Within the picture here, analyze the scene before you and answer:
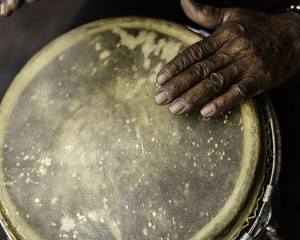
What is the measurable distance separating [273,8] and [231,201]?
97cm

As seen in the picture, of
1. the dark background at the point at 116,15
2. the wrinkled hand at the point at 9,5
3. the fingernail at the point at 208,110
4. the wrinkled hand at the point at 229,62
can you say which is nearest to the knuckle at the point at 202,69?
the wrinkled hand at the point at 229,62

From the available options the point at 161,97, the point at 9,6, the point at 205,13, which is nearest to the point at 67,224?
the point at 161,97

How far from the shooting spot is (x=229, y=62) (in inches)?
39.8

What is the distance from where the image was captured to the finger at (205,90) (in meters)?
0.90

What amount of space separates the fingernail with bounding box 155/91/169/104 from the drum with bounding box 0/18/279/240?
0.14 feet

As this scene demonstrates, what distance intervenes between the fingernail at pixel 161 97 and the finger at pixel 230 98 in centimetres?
10

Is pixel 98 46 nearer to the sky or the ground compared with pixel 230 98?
nearer to the sky

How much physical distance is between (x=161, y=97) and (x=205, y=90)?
4.9 inches

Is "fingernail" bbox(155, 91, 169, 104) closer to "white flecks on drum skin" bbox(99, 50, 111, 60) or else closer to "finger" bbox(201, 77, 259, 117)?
"finger" bbox(201, 77, 259, 117)

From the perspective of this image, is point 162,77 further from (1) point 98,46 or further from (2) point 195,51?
(1) point 98,46

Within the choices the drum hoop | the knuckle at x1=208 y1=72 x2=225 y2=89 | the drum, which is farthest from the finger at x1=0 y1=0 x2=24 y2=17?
the drum hoop

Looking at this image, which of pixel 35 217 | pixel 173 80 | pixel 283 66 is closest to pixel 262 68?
pixel 283 66

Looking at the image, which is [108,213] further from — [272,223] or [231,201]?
[272,223]

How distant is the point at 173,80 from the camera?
3.02 ft
